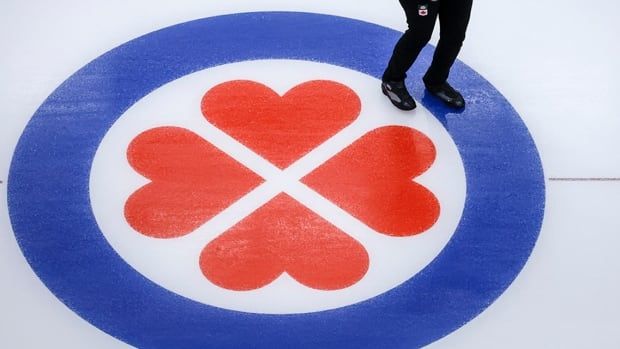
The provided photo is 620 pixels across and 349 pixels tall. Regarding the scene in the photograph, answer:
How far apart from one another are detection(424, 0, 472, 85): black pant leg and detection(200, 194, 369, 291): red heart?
93 centimetres

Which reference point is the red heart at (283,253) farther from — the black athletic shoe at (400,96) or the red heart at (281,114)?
the black athletic shoe at (400,96)

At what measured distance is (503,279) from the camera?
11.0ft

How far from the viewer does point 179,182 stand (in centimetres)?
365

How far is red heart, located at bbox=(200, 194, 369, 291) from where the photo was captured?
10.9 feet

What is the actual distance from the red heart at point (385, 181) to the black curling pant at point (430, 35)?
0.93ft

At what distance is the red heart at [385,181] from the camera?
11.6 ft

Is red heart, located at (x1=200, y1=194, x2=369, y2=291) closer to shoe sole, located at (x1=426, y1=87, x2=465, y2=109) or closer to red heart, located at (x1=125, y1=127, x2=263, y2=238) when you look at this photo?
red heart, located at (x1=125, y1=127, x2=263, y2=238)

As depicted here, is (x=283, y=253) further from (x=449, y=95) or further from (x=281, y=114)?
(x=449, y=95)

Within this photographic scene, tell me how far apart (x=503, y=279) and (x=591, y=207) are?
58 cm

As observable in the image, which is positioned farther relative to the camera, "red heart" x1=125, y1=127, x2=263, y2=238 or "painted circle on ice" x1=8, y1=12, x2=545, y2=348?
"red heart" x1=125, y1=127, x2=263, y2=238

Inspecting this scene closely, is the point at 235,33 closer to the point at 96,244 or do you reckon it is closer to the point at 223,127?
the point at 223,127

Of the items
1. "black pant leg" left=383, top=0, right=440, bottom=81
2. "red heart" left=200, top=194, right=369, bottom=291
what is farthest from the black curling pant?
"red heart" left=200, top=194, right=369, bottom=291

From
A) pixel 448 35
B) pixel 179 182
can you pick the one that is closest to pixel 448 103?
pixel 448 35

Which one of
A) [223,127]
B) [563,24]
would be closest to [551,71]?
[563,24]
